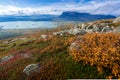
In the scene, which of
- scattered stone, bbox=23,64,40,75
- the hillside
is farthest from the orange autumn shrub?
scattered stone, bbox=23,64,40,75

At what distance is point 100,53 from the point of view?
70.4ft

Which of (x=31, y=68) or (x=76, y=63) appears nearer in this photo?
(x=76, y=63)

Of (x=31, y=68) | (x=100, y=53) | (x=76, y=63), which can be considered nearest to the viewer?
(x=100, y=53)

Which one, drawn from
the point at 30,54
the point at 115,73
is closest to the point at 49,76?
the point at 115,73

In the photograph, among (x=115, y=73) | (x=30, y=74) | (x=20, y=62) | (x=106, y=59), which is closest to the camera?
(x=115, y=73)

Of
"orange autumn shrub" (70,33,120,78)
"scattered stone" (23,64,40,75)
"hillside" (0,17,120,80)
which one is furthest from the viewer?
"scattered stone" (23,64,40,75)

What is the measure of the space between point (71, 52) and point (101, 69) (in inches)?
248

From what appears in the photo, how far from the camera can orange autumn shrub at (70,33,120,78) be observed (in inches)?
773

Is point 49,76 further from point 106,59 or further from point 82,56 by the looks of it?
point 106,59

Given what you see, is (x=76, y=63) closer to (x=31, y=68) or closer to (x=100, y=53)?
(x=100, y=53)

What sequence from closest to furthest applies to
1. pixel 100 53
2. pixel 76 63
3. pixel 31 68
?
1. pixel 100 53
2. pixel 76 63
3. pixel 31 68

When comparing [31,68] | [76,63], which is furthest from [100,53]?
[31,68]

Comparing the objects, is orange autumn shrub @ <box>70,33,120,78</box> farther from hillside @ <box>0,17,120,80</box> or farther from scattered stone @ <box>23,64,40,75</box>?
scattered stone @ <box>23,64,40,75</box>

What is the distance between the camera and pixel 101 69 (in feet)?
65.8
